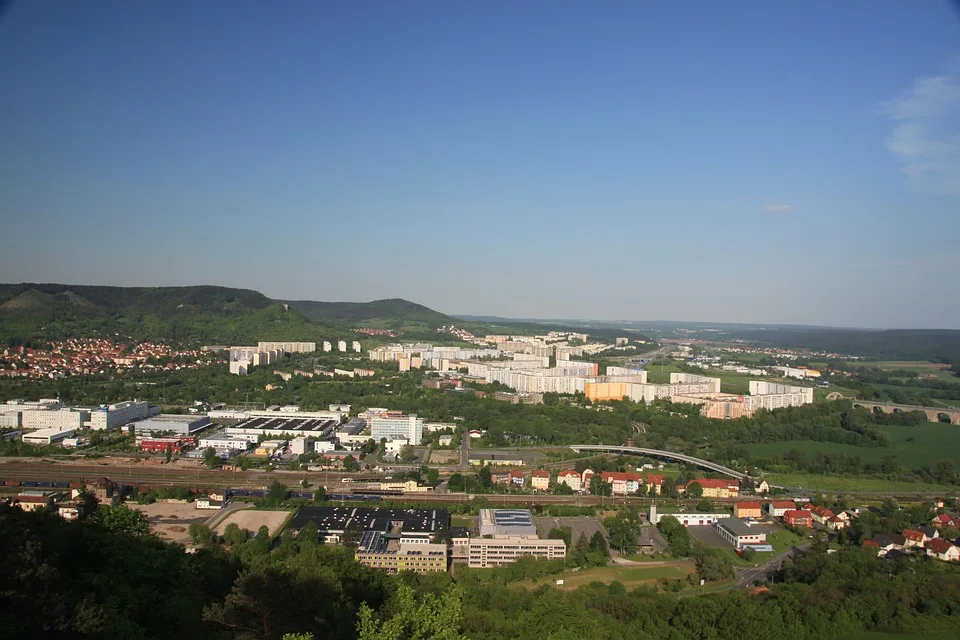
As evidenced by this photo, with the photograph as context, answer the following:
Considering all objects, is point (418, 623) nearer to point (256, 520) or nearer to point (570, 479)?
point (256, 520)

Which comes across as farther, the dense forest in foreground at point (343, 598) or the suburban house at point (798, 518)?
the suburban house at point (798, 518)

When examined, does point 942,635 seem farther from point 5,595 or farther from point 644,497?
point 5,595

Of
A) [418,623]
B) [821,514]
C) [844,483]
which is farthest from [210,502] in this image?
[844,483]

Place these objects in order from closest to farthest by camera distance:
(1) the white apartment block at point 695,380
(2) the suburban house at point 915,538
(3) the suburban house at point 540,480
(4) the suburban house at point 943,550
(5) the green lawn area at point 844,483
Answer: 1. (4) the suburban house at point 943,550
2. (2) the suburban house at point 915,538
3. (3) the suburban house at point 540,480
4. (5) the green lawn area at point 844,483
5. (1) the white apartment block at point 695,380

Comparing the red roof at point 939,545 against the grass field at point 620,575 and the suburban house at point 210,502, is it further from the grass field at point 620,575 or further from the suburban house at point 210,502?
the suburban house at point 210,502

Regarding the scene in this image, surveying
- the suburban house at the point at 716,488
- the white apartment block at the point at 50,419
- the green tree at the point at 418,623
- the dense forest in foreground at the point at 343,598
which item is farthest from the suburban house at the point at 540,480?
the white apartment block at the point at 50,419

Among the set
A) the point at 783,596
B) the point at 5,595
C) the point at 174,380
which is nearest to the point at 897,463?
the point at 783,596
